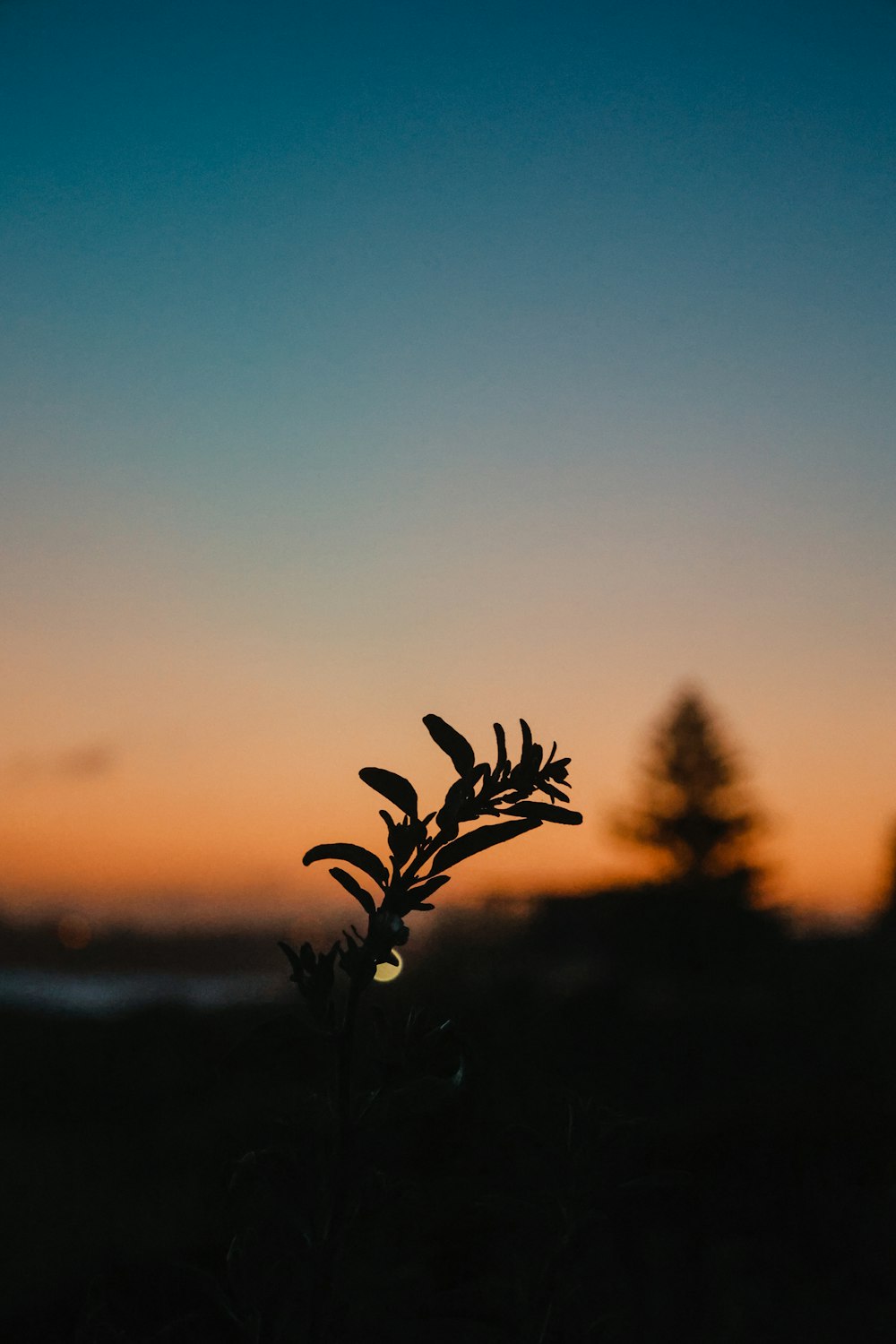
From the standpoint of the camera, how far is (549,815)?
100 centimetres

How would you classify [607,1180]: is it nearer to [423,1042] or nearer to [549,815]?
[423,1042]

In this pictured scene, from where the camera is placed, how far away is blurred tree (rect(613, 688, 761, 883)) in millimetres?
29703

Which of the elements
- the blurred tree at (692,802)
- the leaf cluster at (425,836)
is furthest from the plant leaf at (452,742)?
the blurred tree at (692,802)

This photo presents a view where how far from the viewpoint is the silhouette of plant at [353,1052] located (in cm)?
94

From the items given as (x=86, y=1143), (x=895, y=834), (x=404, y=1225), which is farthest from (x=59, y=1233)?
(x=895, y=834)

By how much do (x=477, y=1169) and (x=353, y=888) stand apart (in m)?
1.59

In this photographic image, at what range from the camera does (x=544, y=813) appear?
3.29 ft

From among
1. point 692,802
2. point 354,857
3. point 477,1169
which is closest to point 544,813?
point 354,857

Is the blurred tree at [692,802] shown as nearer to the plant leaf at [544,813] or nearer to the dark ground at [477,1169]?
the dark ground at [477,1169]

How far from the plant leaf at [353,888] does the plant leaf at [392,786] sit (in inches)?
4.1

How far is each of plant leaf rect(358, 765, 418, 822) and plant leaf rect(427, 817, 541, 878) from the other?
0.07 metres

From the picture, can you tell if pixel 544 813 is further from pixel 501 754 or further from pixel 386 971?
pixel 386 971

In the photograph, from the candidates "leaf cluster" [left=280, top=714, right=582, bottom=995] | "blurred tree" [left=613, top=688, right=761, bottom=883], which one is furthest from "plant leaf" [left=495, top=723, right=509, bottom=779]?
"blurred tree" [left=613, top=688, right=761, bottom=883]

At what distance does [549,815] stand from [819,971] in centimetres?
1132
